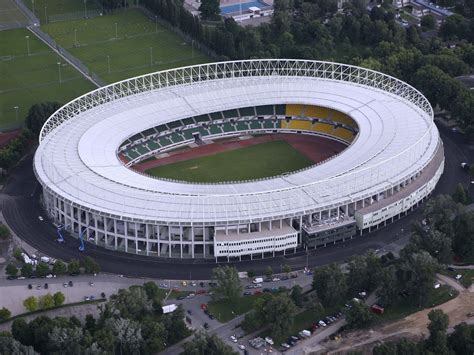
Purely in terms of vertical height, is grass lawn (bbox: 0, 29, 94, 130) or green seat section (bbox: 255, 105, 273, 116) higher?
green seat section (bbox: 255, 105, 273, 116)

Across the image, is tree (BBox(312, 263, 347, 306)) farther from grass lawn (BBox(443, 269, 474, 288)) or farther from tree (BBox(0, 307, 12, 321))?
tree (BBox(0, 307, 12, 321))

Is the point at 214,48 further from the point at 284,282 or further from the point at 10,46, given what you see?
the point at 284,282

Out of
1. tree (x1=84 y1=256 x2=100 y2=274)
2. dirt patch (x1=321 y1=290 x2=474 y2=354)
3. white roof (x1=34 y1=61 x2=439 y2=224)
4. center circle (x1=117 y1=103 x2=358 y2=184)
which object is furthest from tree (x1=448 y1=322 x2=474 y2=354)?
center circle (x1=117 y1=103 x2=358 y2=184)

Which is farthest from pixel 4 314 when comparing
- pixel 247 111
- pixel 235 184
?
pixel 247 111

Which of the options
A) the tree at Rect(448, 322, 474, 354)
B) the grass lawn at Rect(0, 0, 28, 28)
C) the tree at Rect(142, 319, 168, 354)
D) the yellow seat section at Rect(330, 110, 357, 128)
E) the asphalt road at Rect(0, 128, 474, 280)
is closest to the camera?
the tree at Rect(448, 322, 474, 354)

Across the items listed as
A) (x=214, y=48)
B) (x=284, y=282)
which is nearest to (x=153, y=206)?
(x=284, y=282)

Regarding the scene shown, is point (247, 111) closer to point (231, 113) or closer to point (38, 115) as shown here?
point (231, 113)
